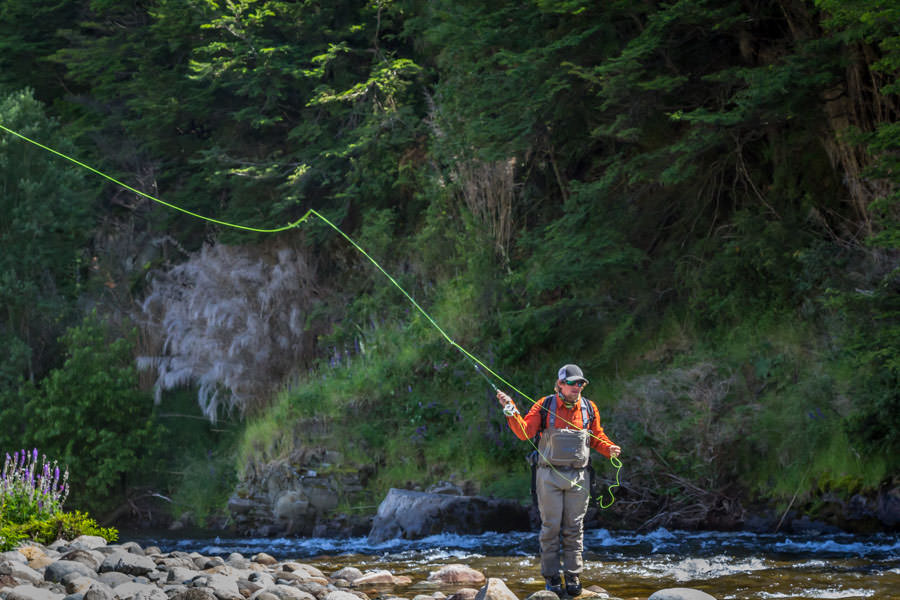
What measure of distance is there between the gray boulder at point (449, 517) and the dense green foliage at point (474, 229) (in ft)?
2.40

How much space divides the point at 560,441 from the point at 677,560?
2643mm

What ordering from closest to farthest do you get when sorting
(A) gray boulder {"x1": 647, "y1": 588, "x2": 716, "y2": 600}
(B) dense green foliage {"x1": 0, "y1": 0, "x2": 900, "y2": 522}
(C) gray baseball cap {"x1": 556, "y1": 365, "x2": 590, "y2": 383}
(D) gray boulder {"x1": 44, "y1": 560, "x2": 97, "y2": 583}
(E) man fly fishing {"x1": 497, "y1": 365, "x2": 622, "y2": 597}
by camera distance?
(A) gray boulder {"x1": 647, "y1": 588, "x2": 716, "y2": 600}
(C) gray baseball cap {"x1": 556, "y1": 365, "x2": 590, "y2": 383}
(E) man fly fishing {"x1": 497, "y1": 365, "x2": 622, "y2": 597}
(D) gray boulder {"x1": 44, "y1": 560, "x2": 97, "y2": 583}
(B) dense green foliage {"x1": 0, "y1": 0, "x2": 900, "y2": 522}

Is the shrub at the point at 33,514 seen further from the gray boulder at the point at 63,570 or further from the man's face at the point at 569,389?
the man's face at the point at 569,389

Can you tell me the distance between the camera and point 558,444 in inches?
292

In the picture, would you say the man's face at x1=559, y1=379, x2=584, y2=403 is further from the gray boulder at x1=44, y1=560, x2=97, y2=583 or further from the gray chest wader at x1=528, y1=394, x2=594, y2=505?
the gray boulder at x1=44, y1=560, x2=97, y2=583

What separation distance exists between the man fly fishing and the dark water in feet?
1.46

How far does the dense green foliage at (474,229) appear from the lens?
11602 millimetres

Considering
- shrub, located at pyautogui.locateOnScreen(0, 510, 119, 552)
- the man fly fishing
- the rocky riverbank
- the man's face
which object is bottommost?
the rocky riverbank

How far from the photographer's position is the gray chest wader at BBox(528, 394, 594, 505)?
741cm

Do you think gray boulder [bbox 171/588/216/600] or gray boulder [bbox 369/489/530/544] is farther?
gray boulder [bbox 369/489/530/544]

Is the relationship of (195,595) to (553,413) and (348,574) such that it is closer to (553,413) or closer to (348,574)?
(348,574)

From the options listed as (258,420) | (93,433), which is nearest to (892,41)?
(258,420)

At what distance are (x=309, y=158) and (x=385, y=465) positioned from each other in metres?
7.81

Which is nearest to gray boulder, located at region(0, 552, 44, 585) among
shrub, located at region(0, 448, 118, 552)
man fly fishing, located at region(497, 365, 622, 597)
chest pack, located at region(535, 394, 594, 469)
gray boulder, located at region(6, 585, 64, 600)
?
gray boulder, located at region(6, 585, 64, 600)
